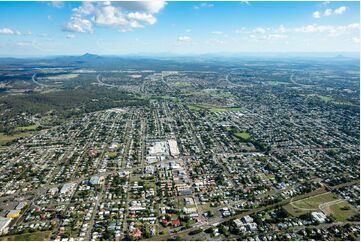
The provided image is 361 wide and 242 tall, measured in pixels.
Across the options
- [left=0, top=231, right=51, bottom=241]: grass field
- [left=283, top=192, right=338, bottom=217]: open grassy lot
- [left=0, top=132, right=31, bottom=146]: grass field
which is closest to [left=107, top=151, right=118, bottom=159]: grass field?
[left=0, top=231, right=51, bottom=241]: grass field

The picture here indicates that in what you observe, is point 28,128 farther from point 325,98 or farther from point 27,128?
point 325,98

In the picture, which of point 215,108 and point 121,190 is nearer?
point 121,190

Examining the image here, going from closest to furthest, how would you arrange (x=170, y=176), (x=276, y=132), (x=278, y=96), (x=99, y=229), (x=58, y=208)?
(x=99, y=229)
(x=58, y=208)
(x=170, y=176)
(x=276, y=132)
(x=278, y=96)

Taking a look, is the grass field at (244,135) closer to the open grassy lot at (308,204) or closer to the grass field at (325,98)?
the open grassy lot at (308,204)

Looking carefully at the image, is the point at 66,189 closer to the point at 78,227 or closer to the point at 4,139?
the point at 78,227

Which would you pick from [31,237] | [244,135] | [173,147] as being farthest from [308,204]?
[31,237]

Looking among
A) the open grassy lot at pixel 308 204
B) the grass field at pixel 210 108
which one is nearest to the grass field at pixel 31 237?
the open grassy lot at pixel 308 204

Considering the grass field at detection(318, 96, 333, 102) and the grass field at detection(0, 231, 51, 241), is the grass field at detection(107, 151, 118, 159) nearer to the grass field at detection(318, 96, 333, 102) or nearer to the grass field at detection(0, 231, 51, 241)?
the grass field at detection(0, 231, 51, 241)

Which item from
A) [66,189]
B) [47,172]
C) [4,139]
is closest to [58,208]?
[66,189]
